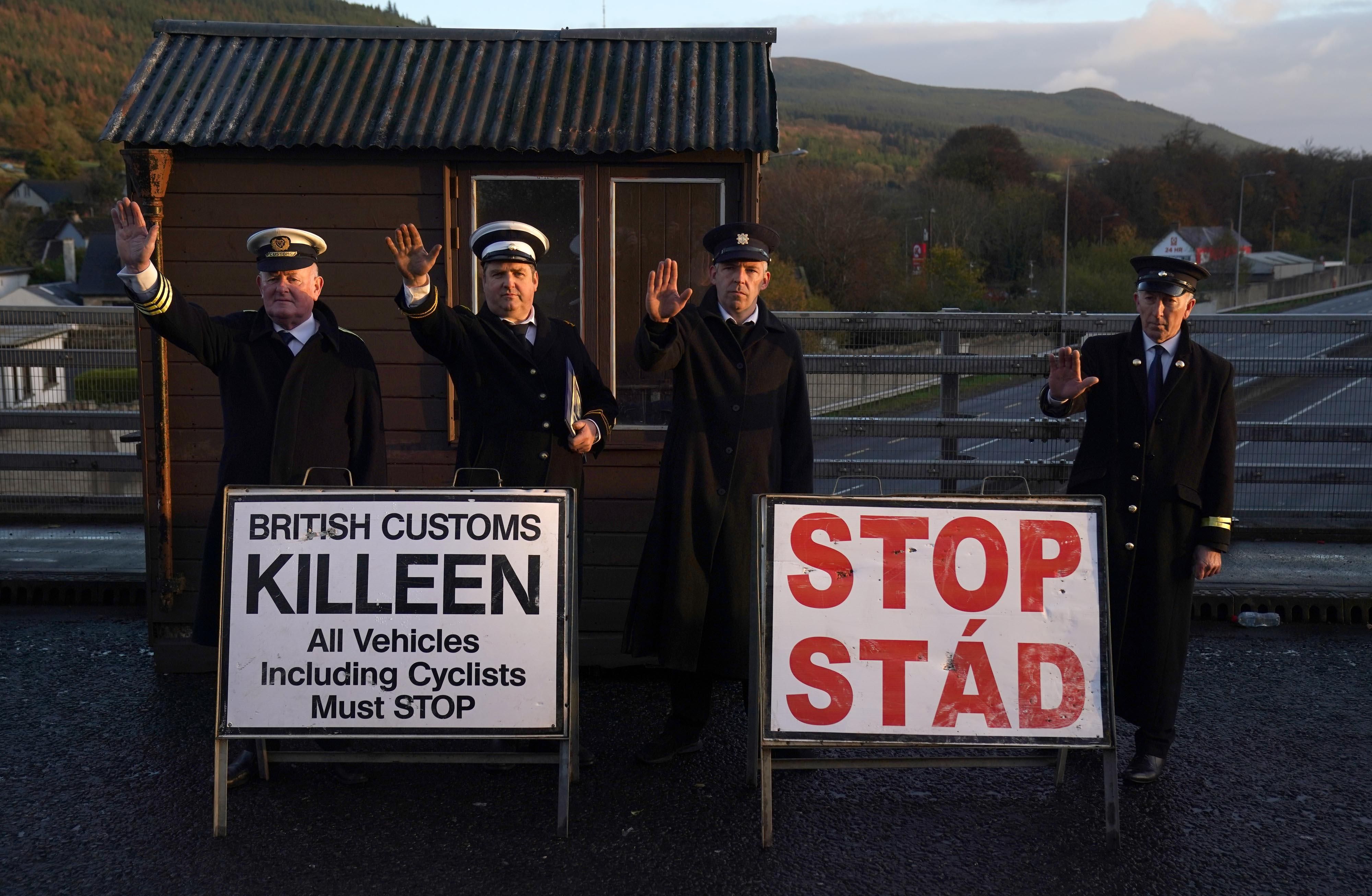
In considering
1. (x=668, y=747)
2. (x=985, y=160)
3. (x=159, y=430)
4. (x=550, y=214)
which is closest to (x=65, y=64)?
(x=985, y=160)

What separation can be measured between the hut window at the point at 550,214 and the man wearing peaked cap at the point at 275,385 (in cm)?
138

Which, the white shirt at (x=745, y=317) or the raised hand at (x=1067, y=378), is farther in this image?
the white shirt at (x=745, y=317)

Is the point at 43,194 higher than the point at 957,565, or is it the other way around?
the point at 43,194

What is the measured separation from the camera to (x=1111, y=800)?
4168 millimetres

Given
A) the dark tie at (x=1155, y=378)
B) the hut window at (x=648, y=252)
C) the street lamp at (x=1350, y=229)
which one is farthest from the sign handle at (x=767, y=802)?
the street lamp at (x=1350, y=229)

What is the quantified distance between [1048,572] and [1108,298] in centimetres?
5381

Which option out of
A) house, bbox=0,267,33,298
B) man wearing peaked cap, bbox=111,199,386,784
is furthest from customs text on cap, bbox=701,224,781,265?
house, bbox=0,267,33,298

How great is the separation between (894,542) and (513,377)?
1656mm

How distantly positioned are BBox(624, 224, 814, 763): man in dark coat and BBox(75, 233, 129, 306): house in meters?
67.9

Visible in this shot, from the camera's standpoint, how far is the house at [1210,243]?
2803 inches

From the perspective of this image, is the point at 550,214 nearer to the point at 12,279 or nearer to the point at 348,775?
the point at 348,775

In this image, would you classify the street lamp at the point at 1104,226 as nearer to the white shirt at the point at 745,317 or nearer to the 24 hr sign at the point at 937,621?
the white shirt at the point at 745,317

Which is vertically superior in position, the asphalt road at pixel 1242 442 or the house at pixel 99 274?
the house at pixel 99 274

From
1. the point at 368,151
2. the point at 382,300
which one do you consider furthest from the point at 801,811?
the point at 368,151
